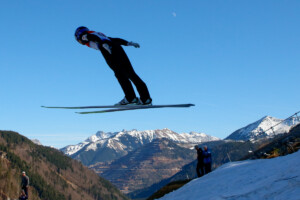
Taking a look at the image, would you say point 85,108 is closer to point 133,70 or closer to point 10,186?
point 133,70

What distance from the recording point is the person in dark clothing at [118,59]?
7.52 meters

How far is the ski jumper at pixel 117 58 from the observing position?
7504mm

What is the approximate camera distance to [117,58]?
753 cm

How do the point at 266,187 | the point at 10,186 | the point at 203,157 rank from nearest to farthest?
the point at 266,187
the point at 203,157
the point at 10,186

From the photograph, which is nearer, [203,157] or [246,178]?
[246,178]

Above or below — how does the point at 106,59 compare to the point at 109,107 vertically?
above

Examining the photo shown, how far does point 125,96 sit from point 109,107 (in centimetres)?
57

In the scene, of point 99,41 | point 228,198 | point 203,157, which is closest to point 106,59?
point 99,41

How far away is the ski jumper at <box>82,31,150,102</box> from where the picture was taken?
24.6 ft

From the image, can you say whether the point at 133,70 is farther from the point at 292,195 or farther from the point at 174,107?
the point at 292,195

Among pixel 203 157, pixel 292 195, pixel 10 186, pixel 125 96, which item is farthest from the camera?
pixel 10 186

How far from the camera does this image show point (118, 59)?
7531mm

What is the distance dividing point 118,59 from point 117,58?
0.12 ft

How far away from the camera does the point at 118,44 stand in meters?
7.61
